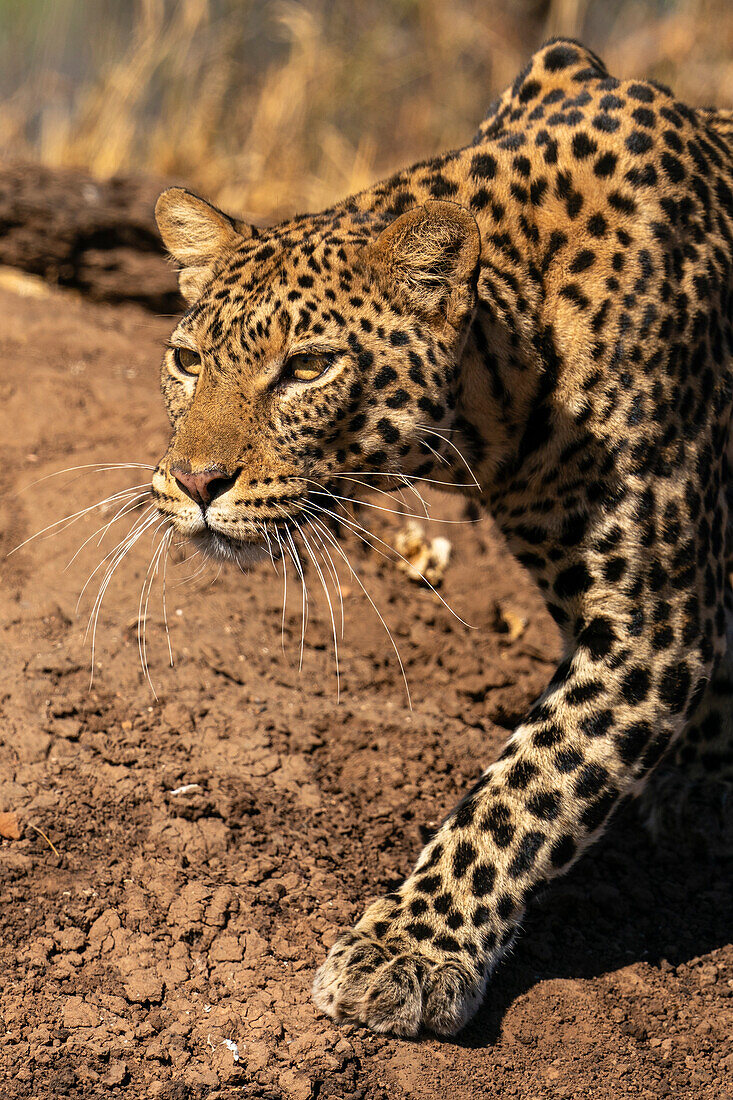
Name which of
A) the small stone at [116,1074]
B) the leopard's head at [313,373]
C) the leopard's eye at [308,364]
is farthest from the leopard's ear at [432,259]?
the small stone at [116,1074]

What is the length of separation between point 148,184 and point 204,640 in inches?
250

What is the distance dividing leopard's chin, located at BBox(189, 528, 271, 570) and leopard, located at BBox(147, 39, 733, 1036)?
0.04 feet

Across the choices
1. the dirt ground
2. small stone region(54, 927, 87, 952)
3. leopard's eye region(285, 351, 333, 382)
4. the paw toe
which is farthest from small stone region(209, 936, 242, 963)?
leopard's eye region(285, 351, 333, 382)

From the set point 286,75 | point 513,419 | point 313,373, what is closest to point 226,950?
point 313,373

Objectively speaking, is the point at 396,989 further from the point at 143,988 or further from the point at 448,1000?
the point at 143,988

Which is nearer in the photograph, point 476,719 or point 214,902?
point 214,902

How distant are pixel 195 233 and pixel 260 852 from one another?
9.36ft

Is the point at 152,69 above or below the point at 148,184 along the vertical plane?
above

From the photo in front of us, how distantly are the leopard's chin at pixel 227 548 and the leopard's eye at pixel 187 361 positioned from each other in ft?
2.33

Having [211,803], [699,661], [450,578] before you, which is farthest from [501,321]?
Result: [450,578]

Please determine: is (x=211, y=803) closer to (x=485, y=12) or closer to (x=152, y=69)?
(x=152, y=69)

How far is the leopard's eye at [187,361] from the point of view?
4.61 metres

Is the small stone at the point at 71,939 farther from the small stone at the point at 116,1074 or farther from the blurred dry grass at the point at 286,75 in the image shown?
the blurred dry grass at the point at 286,75

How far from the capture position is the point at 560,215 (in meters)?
4.73
